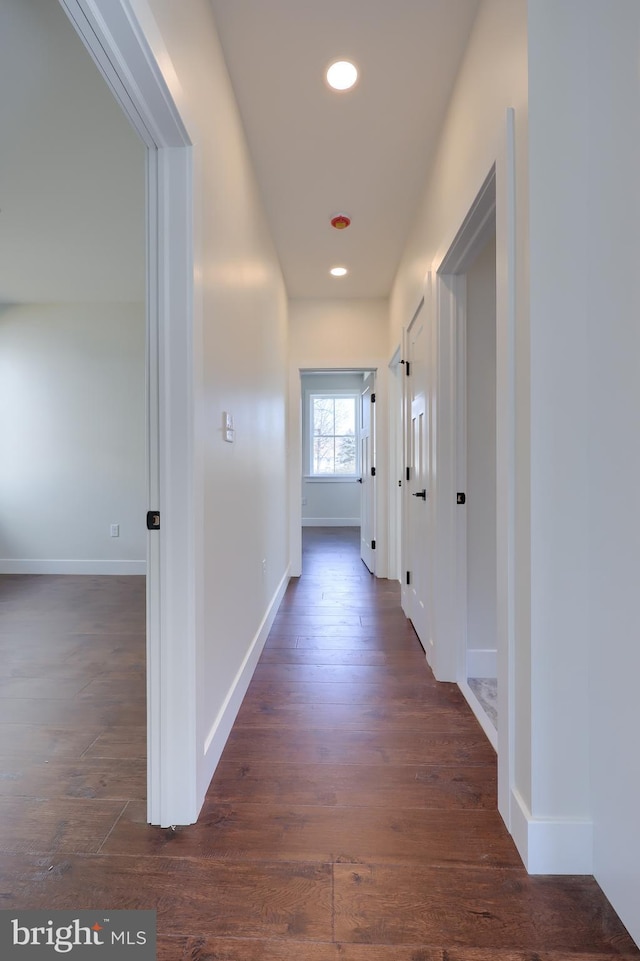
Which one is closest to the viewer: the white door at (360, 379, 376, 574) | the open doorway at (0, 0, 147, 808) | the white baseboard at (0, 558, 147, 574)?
the open doorway at (0, 0, 147, 808)

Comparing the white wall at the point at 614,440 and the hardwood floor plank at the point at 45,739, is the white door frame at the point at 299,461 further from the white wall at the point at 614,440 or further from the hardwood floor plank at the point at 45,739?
the white wall at the point at 614,440

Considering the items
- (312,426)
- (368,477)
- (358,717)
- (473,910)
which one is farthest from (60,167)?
(312,426)

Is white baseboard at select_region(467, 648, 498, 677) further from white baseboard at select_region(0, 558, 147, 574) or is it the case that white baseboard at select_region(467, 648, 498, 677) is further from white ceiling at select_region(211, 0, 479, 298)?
white baseboard at select_region(0, 558, 147, 574)

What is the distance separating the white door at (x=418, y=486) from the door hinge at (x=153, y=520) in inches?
57.6

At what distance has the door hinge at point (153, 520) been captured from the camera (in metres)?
1.23

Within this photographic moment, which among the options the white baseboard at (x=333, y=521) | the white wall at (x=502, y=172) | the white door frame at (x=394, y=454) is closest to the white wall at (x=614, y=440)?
the white wall at (x=502, y=172)

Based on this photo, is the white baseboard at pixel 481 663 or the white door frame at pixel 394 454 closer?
the white baseboard at pixel 481 663

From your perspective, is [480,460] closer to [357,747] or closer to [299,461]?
[357,747]

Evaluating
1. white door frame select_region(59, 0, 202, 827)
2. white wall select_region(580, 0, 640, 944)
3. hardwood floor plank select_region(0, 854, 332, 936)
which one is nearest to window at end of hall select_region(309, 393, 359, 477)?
white door frame select_region(59, 0, 202, 827)

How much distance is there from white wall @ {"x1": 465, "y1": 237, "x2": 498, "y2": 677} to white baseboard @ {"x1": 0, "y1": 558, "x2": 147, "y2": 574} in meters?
3.44

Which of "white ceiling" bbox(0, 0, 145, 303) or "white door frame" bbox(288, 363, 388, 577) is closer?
"white ceiling" bbox(0, 0, 145, 303)

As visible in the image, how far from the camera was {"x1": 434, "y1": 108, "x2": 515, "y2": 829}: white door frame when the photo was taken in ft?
3.97

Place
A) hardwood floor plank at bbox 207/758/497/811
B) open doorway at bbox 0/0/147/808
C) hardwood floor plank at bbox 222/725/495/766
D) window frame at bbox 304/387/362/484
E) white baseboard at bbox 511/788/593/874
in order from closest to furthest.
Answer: white baseboard at bbox 511/788/593/874, hardwood floor plank at bbox 207/758/497/811, hardwood floor plank at bbox 222/725/495/766, open doorway at bbox 0/0/147/808, window frame at bbox 304/387/362/484

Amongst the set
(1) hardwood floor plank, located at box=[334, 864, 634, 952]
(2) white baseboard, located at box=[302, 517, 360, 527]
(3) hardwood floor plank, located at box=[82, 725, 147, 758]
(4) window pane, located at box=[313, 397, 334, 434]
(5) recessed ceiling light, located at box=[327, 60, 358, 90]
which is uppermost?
(5) recessed ceiling light, located at box=[327, 60, 358, 90]
